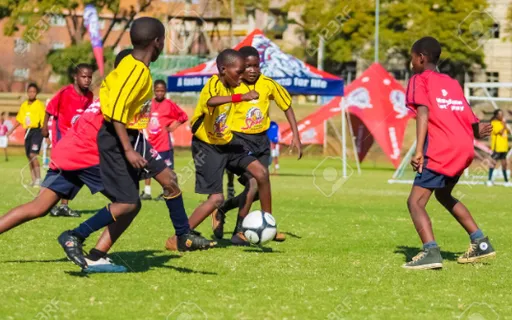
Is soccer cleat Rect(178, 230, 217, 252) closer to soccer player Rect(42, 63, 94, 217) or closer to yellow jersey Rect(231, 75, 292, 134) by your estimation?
yellow jersey Rect(231, 75, 292, 134)

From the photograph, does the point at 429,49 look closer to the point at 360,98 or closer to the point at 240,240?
the point at 240,240

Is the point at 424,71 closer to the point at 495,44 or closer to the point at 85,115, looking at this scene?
the point at 85,115

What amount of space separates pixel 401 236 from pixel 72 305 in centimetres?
561

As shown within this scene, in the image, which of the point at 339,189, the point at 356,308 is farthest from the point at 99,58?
the point at 356,308

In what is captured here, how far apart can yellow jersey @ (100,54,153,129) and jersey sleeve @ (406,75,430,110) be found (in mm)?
2263

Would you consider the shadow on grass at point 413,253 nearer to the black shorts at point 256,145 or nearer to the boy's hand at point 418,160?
the boy's hand at point 418,160

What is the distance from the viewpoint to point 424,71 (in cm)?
839

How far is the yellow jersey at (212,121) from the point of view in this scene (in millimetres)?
9414

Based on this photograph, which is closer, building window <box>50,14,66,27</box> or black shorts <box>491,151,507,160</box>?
black shorts <box>491,151,507,160</box>

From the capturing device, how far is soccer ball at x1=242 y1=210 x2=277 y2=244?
9.03 m

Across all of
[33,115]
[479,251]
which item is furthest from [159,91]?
[479,251]

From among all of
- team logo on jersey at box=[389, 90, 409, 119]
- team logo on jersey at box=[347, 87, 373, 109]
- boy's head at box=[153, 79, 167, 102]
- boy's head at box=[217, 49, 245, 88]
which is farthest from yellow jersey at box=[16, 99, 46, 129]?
team logo on jersey at box=[389, 90, 409, 119]

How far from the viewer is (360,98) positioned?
102 feet

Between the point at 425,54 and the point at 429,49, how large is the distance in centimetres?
5
